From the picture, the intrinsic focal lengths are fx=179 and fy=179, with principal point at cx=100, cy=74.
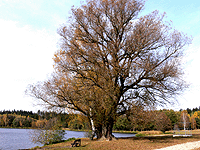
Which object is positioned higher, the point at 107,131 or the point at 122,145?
the point at 107,131

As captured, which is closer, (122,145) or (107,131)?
(122,145)

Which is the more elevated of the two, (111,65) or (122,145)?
(111,65)

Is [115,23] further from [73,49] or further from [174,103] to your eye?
[174,103]

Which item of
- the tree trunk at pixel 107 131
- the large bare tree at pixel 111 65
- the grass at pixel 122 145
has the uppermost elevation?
the large bare tree at pixel 111 65

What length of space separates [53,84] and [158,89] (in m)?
9.11

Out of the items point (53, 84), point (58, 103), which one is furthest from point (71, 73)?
point (58, 103)

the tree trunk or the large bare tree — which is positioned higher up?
the large bare tree

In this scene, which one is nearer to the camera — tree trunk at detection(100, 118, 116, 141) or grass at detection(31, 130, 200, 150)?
grass at detection(31, 130, 200, 150)

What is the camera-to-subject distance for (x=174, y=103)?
15.2 metres

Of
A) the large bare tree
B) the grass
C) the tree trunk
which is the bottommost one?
the grass

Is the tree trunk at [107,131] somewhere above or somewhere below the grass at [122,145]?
above

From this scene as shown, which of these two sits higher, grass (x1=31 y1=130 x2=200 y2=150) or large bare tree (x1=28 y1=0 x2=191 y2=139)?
large bare tree (x1=28 y1=0 x2=191 y2=139)

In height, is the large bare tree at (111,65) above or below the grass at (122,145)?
above

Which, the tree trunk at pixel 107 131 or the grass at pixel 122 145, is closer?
the grass at pixel 122 145
